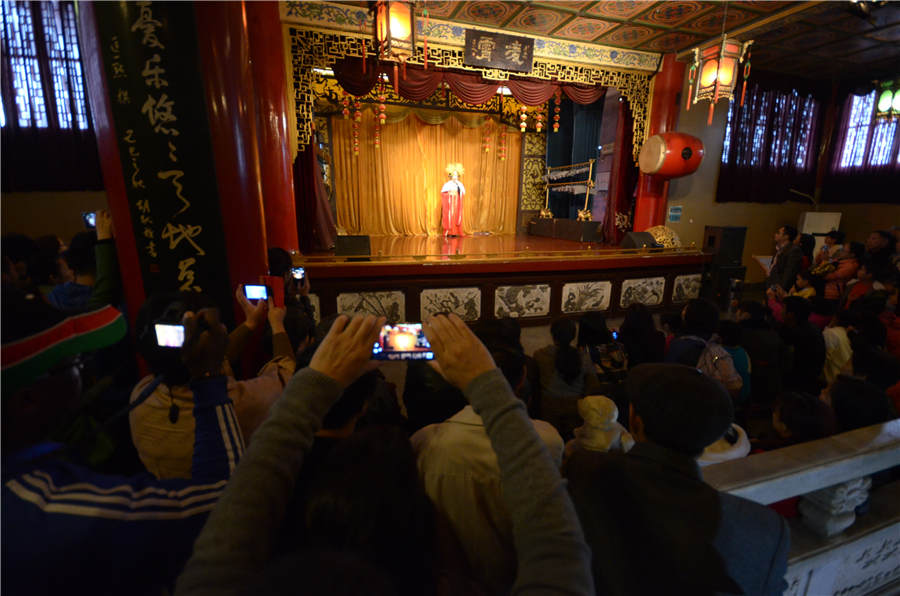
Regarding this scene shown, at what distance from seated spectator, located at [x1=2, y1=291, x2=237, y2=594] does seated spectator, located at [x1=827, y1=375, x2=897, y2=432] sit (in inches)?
85.3

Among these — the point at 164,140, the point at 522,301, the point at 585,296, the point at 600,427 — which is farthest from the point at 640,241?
the point at 164,140

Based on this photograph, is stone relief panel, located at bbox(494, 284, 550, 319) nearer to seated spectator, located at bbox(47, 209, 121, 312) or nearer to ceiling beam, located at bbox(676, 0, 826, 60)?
seated spectator, located at bbox(47, 209, 121, 312)

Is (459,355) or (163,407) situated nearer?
(459,355)

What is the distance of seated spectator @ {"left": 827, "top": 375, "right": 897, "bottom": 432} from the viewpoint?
156 centimetres

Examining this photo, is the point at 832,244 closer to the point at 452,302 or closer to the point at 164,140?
the point at 452,302

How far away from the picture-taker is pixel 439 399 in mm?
1493

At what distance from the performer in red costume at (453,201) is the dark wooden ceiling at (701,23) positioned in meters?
3.59

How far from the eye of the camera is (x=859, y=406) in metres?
1.57

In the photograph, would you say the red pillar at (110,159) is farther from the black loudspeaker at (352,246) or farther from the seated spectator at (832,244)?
the seated spectator at (832,244)

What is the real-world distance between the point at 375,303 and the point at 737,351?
3.22m

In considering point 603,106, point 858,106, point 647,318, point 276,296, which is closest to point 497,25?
point 603,106

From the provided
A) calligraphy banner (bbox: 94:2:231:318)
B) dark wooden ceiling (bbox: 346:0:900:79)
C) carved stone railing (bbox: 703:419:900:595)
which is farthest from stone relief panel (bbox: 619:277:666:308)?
→ calligraphy banner (bbox: 94:2:231:318)

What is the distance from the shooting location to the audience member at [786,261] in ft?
15.3

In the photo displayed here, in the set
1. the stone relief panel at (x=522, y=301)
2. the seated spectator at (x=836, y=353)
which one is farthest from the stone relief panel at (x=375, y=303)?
the seated spectator at (x=836, y=353)
